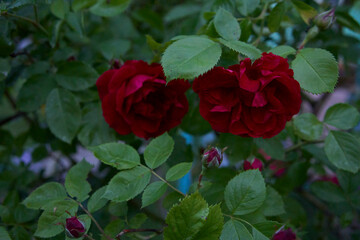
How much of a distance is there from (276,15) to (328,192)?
422 mm

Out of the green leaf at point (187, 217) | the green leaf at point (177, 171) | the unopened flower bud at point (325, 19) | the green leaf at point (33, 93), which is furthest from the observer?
the green leaf at point (33, 93)

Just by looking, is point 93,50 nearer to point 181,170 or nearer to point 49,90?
point 49,90

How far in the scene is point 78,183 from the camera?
53cm

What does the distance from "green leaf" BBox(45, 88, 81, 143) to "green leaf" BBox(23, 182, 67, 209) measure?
0.43 ft

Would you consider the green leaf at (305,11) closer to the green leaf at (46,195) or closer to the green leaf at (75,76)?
the green leaf at (75,76)

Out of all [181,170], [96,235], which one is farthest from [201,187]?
[96,235]

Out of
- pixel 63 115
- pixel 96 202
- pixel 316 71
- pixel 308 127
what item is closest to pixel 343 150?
pixel 308 127

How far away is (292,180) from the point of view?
83cm

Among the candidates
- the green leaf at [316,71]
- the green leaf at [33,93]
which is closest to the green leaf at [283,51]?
the green leaf at [316,71]

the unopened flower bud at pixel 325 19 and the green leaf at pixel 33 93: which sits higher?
the unopened flower bud at pixel 325 19

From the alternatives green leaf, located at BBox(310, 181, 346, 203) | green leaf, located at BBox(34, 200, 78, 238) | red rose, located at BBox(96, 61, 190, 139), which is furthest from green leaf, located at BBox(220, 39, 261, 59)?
green leaf, located at BBox(310, 181, 346, 203)

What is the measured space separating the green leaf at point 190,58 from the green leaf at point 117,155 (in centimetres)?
14

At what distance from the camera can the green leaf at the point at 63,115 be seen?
0.66 m

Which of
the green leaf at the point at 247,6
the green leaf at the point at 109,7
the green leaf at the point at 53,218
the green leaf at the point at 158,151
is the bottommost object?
the green leaf at the point at 53,218
